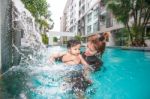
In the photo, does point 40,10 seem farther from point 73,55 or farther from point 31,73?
point 73,55

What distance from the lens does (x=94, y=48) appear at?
10.2 ft

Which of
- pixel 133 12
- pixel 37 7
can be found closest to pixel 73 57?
pixel 37 7

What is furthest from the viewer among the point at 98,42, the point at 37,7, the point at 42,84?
the point at 37,7

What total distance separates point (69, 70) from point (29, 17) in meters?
1.36

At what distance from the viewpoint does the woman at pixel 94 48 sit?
9.93 feet

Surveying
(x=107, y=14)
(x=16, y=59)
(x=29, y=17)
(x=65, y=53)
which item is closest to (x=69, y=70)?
(x=65, y=53)

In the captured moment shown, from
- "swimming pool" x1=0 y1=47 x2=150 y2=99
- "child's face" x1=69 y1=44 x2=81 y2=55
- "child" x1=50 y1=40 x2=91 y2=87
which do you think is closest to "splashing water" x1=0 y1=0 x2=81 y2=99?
"swimming pool" x1=0 y1=47 x2=150 y2=99

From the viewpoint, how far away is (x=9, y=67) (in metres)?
4.67

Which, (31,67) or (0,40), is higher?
(0,40)

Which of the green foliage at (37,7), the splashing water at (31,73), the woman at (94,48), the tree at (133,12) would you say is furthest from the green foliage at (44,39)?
the tree at (133,12)

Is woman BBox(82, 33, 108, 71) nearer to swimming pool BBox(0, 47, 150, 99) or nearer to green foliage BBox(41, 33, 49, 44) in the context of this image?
swimming pool BBox(0, 47, 150, 99)

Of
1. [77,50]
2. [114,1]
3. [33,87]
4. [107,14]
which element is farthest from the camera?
[107,14]

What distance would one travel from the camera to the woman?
303cm

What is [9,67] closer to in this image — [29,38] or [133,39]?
[29,38]
